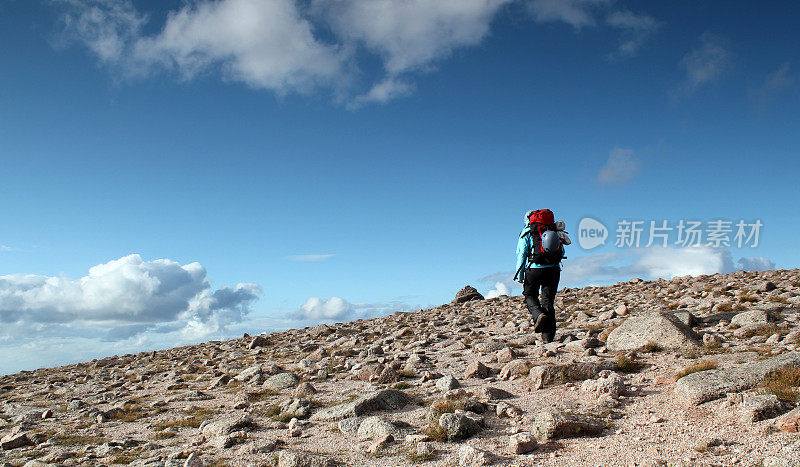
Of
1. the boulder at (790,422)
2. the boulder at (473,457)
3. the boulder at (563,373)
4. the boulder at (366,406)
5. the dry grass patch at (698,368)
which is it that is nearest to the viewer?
the boulder at (790,422)

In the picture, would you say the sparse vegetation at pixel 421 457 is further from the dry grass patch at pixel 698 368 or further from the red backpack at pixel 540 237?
the red backpack at pixel 540 237

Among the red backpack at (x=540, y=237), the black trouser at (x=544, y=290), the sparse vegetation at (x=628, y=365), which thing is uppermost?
the red backpack at (x=540, y=237)

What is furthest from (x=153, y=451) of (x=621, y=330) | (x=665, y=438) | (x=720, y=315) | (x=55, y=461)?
(x=720, y=315)

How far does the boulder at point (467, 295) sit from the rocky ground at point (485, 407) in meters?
19.9

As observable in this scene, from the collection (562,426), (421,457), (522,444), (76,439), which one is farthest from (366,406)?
(76,439)

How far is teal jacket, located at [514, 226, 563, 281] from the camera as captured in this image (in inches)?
536

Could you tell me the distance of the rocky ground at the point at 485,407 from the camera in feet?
21.1

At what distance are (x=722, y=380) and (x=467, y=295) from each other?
30741 millimetres

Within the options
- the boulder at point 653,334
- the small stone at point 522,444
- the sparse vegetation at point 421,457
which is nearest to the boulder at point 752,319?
the boulder at point 653,334

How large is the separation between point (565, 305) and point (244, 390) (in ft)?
63.5

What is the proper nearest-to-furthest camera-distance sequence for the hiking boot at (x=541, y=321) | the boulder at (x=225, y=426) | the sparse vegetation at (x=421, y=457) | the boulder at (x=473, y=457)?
1. the boulder at (x=473, y=457)
2. the sparse vegetation at (x=421, y=457)
3. the boulder at (x=225, y=426)
4. the hiking boot at (x=541, y=321)

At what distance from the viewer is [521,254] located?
13.8 m

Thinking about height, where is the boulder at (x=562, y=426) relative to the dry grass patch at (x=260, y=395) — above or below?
above

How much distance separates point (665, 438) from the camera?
6387 millimetres
